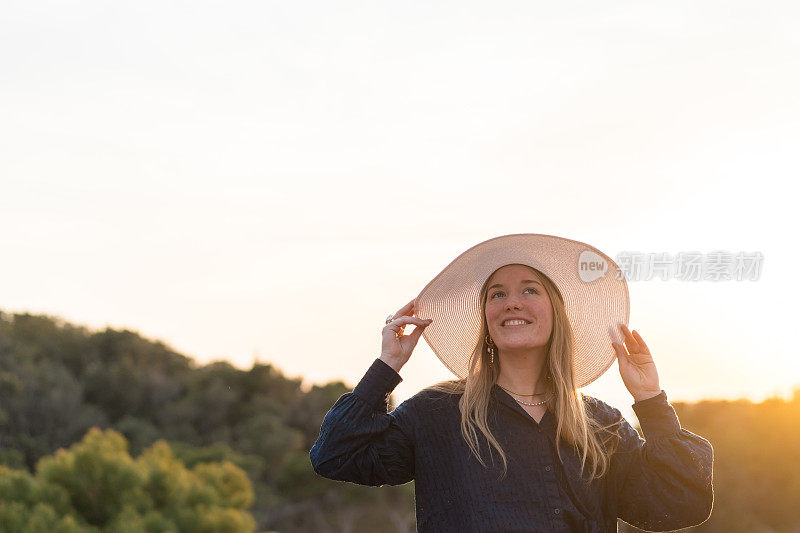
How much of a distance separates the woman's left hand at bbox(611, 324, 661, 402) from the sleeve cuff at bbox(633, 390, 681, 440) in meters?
0.02

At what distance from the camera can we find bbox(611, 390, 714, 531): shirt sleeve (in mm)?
2635

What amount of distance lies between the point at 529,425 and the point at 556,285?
495 mm

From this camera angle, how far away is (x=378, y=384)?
8.94 ft

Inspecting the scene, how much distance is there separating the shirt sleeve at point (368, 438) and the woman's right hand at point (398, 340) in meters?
0.03

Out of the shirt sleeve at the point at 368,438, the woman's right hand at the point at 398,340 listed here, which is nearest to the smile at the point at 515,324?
the woman's right hand at the point at 398,340

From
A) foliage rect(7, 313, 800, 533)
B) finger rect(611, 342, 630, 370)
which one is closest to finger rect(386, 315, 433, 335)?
finger rect(611, 342, 630, 370)

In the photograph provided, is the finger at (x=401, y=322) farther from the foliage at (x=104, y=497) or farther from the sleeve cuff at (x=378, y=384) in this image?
the foliage at (x=104, y=497)

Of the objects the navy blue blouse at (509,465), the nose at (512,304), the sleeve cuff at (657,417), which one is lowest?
the navy blue blouse at (509,465)

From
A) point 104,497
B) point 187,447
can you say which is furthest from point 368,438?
point 187,447

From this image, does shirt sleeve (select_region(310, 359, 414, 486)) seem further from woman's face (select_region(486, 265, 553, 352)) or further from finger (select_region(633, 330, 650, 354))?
finger (select_region(633, 330, 650, 354))

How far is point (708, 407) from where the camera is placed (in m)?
18.7

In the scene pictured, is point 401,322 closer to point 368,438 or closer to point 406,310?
point 406,310

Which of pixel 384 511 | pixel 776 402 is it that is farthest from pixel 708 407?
pixel 384 511

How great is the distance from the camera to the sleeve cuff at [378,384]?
2.71 metres
